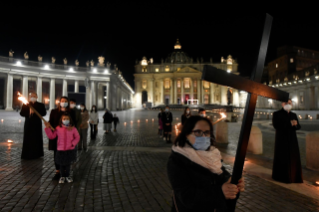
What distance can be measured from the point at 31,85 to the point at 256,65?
5736 cm

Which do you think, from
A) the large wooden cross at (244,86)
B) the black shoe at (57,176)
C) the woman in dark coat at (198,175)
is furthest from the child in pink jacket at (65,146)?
the large wooden cross at (244,86)

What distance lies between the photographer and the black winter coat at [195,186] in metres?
1.83

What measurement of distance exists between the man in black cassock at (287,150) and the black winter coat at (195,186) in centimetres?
405

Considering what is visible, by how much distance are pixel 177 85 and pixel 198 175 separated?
103031 millimetres

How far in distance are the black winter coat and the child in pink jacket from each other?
4.15 meters

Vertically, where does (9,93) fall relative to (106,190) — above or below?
above

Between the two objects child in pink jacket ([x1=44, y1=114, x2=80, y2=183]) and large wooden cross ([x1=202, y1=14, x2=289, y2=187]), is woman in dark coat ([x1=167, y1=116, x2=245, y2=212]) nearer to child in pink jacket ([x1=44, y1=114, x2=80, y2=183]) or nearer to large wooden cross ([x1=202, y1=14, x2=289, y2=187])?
large wooden cross ([x1=202, y1=14, x2=289, y2=187])

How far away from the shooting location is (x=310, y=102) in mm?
54250

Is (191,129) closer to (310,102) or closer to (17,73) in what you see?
(17,73)

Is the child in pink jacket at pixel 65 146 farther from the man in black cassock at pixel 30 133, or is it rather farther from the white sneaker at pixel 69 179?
the man in black cassock at pixel 30 133

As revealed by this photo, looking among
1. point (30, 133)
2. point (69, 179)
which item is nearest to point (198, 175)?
point (69, 179)

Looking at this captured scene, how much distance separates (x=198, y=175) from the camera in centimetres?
191

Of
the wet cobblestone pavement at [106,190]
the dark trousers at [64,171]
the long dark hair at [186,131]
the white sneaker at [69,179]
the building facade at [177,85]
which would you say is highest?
the building facade at [177,85]

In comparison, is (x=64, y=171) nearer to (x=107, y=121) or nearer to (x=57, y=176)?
(x=57, y=176)
